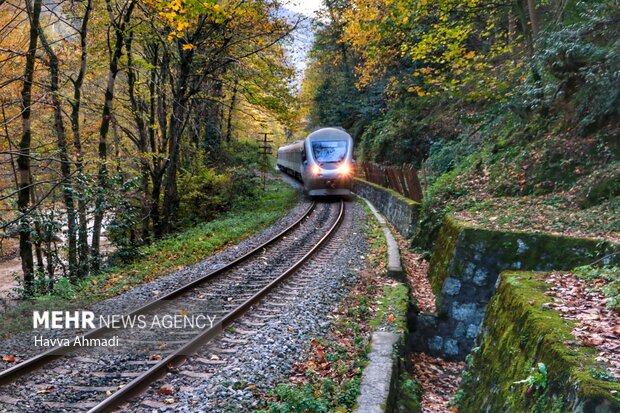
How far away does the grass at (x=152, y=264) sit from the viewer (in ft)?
22.8

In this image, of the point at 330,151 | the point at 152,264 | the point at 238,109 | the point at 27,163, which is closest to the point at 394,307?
the point at 152,264

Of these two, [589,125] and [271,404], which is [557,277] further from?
[589,125]

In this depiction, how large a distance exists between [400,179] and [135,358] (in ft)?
40.9

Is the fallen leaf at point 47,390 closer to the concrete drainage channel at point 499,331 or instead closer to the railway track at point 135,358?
the railway track at point 135,358

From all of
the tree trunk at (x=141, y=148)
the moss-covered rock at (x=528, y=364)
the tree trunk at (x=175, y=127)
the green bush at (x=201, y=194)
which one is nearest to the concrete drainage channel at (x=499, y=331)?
the moss-covered rock at (x=528, y=364)

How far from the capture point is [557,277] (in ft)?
17.1

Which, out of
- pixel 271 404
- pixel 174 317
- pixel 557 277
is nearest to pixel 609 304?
pixel 557 277

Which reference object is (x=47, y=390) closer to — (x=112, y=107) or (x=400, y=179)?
(x=112, y=107)

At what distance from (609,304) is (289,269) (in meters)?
5.77

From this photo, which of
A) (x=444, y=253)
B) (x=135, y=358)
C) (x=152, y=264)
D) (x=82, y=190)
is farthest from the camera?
(x=82, y=190)

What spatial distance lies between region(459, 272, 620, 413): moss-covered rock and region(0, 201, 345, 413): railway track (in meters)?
3.40

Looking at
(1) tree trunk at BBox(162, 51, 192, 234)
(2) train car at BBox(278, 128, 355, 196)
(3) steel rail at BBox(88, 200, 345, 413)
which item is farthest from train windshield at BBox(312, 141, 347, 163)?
(3) steel rail at BBox(88, 200, 345, 413)

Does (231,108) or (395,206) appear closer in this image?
(231,108)

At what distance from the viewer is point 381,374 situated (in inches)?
187
